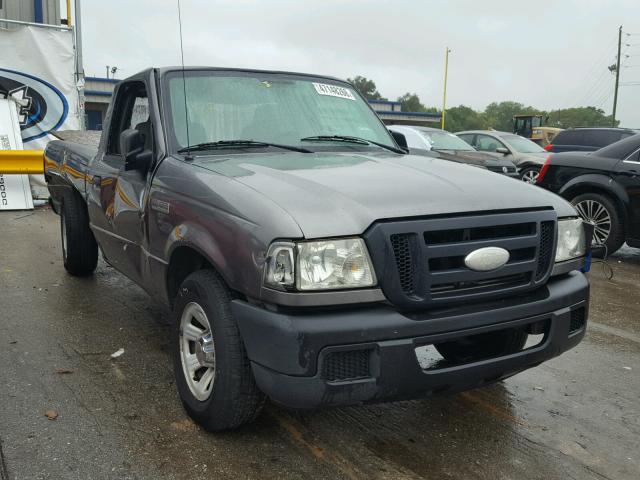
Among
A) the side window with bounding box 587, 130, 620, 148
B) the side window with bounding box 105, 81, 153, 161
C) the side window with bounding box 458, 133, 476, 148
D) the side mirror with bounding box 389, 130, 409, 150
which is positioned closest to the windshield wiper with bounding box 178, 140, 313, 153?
the side window with bounding box 105, 81, 153, 161

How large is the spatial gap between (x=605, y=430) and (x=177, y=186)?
2.51m

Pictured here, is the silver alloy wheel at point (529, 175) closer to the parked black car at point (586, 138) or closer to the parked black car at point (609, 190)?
the parked black car at point (586, 138)

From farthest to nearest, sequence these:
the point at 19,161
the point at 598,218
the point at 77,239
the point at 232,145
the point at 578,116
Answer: the point at 578,116, the point at 19,161, the point at 598,218, the point at 77,239, the point at 232,145

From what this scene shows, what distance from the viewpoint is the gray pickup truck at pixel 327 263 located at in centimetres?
238

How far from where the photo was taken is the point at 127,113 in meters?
4.41

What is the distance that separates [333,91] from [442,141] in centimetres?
918

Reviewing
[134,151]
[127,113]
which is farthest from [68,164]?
[134,151]

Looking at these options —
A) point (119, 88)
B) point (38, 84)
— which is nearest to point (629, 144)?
point (119, 88)

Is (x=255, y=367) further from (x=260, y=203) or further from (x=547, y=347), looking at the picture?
(x=547, y=347)

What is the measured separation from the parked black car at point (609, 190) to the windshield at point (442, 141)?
4608mm

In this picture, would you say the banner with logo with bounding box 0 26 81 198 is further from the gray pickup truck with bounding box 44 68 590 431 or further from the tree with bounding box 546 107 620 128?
the tree with bounding box 546 107 620 128

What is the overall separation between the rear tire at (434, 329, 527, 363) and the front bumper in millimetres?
146

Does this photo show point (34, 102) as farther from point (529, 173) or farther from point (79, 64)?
point (529, 173)

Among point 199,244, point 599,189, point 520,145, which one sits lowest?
point 599,189
